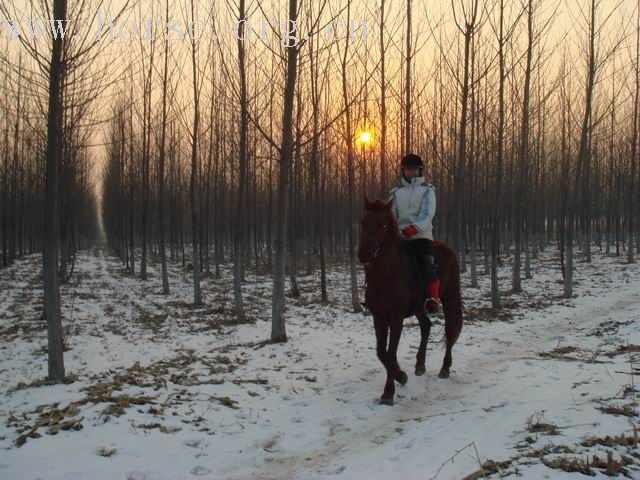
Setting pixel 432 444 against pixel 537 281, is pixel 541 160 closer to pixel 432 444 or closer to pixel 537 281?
pixel 537 281

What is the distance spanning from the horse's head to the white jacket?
21.5 inches

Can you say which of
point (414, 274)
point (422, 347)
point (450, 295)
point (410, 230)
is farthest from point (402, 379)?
point (410, 230)

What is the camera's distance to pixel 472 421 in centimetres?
429

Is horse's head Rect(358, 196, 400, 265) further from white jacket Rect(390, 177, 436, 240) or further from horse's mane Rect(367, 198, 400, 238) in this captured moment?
white jacket Rect(390, 177, 436, 240)

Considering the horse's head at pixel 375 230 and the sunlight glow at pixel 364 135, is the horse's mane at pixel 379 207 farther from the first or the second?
the sunlight glow at pixel 364 135

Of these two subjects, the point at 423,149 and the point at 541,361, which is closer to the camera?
the point at 541,361

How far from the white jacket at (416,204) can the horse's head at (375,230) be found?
21.5 inches

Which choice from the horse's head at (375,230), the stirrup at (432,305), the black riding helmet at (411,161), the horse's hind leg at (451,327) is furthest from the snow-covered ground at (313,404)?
the black riding helmet at (411,161)

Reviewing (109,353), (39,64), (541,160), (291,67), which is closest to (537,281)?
(541,160)

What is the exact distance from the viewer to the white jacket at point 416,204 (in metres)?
5.56

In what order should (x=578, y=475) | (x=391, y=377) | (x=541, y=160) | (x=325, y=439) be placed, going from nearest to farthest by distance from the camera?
(x=578, y=475)
(x=325, y=439)
(x=391, y=377)
(x=541, y=160)

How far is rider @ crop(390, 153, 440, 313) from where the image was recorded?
218 inches

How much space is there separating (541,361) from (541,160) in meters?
22.1

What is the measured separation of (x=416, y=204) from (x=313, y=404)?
260 centimetres
